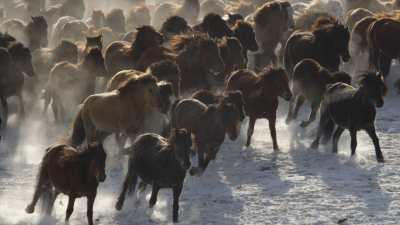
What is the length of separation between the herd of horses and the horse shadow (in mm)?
331

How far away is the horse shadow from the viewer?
1203cm

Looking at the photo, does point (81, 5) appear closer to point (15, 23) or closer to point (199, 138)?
point (15, 23)

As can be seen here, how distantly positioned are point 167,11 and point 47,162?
17.1 metres

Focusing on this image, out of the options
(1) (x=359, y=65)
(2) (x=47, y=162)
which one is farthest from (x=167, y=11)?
(2) (x=47, y=162)

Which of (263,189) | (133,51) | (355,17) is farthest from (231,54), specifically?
(263,189)

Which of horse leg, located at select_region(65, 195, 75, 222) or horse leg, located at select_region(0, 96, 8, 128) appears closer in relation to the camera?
horse leg, located at select_region(65, 195, 75, 222)

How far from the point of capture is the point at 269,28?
20.4 metres

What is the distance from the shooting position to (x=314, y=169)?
13.6 metres

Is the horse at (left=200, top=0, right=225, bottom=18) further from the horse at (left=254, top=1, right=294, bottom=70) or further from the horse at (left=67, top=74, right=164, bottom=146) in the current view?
the horse at (left=67, top=74, right=164, bottom=146)

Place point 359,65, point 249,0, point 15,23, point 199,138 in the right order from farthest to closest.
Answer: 1. point 249,0
2. point 15,23
3. point 359,65
4. point 199,138

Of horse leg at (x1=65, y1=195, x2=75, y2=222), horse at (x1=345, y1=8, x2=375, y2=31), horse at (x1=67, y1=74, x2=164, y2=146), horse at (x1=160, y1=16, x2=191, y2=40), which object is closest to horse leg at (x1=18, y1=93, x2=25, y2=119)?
horse at (x1=160, y1=16, x2=191, y2=40)

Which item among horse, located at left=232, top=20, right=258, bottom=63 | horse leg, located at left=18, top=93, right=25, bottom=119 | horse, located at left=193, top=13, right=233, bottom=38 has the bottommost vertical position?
horse leg, located at left=18, top=93, right=25, bottom=119

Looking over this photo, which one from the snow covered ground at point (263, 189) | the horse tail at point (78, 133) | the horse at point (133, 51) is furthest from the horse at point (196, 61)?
the horse tail at point (78, 133)

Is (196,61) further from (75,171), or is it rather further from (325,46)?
(75,171)
